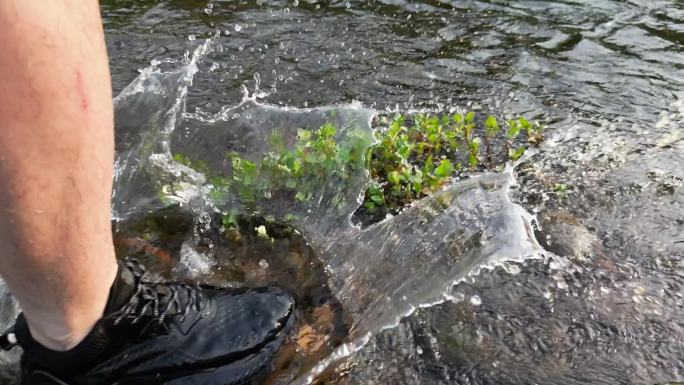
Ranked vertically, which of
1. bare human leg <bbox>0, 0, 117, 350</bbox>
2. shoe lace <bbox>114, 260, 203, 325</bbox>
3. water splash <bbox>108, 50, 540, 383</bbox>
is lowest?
water splash <bbox>108, 50, 540, 383</bbox>

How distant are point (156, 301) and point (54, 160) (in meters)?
0.79

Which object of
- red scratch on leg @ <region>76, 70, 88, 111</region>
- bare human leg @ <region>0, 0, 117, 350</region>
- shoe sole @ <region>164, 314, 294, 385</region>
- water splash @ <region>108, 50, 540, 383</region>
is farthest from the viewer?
water splash @ <region>108, 50, 540, 383</region>

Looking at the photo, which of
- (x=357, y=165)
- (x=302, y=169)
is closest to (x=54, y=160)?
(x=302, y=169)

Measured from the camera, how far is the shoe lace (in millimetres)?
2107

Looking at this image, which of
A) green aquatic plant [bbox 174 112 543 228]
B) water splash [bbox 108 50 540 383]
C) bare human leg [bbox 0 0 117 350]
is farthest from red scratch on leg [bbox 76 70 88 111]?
green aquatic plant [bbox 174 112 543 228]

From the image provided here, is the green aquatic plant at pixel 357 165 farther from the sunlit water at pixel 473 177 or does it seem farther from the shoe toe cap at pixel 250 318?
the shoe toe cap at pixel 250 318

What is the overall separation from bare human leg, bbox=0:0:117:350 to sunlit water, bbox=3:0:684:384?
1.00m

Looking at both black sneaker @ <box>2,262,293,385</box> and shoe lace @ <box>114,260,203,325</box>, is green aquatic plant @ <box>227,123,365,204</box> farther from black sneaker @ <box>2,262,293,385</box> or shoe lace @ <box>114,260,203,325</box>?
shoe lace @ <box>114,260,203,325</box>

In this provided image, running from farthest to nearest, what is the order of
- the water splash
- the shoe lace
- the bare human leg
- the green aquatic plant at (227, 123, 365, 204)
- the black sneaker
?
1. the green aquatic plant at (227, 123, 365, 204)
2. the water splash
3. the shoe lace
4. the black sneaker
5. the bare human leg

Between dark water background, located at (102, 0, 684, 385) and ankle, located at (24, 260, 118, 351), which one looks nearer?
ankle, located at (24, 260, 118, 351)

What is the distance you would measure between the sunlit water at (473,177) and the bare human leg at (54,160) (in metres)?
1.00

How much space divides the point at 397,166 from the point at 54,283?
2.18 meters

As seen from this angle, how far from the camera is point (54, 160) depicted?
1.61 meters

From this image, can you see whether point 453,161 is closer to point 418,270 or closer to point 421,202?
point 421,202
